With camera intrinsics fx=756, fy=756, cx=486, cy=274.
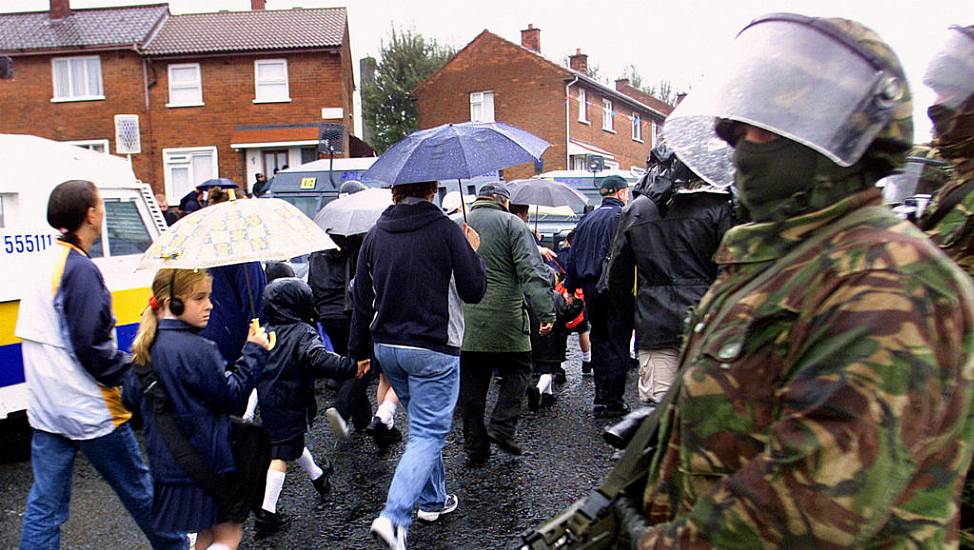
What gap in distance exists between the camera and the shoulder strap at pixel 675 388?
1385 mm

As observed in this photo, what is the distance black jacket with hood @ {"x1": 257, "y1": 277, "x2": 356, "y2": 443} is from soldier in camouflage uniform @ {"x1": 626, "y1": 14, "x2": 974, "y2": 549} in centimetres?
301

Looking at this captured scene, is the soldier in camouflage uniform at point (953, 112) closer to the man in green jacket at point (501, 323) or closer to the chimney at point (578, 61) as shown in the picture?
the man in green jacket at point (501, 323)

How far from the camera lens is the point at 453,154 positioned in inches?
173

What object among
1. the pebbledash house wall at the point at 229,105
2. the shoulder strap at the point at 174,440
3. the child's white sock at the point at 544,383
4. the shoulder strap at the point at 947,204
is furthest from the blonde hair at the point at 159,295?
the pebbledash house wall at the point at 229,105

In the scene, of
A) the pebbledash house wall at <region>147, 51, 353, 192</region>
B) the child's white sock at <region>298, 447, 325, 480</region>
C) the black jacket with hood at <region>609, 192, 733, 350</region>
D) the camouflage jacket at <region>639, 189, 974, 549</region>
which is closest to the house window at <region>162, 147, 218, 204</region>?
the pebbledash house wall at <region>147, 51, 353, 192</region>

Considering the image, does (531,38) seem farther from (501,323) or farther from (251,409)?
(501,323)

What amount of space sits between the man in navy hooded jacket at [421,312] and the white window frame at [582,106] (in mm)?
29991

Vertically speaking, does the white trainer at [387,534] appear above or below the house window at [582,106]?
below

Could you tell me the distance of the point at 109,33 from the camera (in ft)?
85.4

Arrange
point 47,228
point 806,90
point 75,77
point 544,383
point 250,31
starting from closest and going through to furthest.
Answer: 1. point 806,90
2. point 47,228
3. point 544,383
4. point 75,77
5. point 250,31

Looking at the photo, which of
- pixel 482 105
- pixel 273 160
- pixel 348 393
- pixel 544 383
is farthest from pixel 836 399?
pixel 482 105

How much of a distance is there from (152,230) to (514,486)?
412 centimetres

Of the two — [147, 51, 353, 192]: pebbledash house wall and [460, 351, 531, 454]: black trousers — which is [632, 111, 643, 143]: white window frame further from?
[460, 351, 531, 454]: black trousers

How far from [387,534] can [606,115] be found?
34303mm
